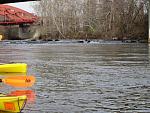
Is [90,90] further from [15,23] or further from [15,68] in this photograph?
[15,23]

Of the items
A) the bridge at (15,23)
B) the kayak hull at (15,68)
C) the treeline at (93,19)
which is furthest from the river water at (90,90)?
the bridge at (15,23)

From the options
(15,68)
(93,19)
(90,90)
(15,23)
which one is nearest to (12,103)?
(90,90)

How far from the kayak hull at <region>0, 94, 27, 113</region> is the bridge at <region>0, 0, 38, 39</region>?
87.5 metres

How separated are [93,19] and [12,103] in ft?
264

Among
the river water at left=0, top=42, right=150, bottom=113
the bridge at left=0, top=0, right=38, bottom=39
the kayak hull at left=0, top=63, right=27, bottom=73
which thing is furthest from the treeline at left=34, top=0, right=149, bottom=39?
the kayak hull at left=0, top=63, right=27, bottom=73

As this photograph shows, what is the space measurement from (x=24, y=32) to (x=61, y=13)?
32.8ft

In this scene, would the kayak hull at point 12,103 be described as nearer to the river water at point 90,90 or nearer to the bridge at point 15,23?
the river water at point 90,90

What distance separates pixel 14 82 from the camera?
1619cm

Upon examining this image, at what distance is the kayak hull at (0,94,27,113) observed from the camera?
13273 mm

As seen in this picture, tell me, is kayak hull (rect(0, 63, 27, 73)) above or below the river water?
above

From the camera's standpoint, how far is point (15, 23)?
103 metres

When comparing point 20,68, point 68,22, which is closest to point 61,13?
point 68,22

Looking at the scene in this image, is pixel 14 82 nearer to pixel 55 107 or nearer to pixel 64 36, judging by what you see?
pixel 55 107

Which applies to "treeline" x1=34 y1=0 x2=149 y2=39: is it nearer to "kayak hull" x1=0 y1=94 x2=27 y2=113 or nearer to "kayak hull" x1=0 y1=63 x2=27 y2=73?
"kayak hull" x1=0 y1=63 x2=27 y2=73
